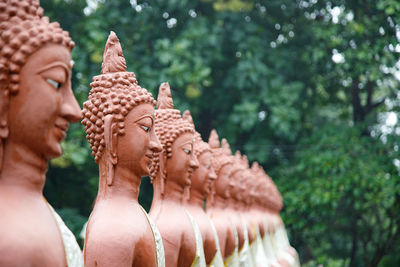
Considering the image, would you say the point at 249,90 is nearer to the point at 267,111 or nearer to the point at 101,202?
the point at 267,111

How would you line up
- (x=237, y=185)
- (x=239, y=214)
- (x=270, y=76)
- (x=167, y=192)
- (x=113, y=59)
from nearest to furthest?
1. (x=113, y=59)
2. (x=167, y=192)
3. (x=239, y=214)
4. (x=237, y=185)
5. (x=270, y=76)

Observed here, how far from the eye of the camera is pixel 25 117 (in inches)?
100

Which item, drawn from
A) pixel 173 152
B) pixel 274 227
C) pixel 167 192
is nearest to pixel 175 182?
pixel 167 192

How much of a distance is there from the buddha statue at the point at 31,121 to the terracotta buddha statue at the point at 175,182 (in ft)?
6.63

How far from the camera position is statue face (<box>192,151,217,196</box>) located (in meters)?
5.85

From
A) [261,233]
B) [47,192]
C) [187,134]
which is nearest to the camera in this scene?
[187,134]

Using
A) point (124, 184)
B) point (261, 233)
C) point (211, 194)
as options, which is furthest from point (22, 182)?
point (261, 233)

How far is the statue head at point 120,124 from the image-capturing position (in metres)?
3.66

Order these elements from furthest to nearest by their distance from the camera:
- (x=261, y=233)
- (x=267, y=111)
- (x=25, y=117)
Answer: (x=267, y=111) → (x=261, y=233) → (x=25, y=117)

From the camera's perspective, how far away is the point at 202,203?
5926 millimetres

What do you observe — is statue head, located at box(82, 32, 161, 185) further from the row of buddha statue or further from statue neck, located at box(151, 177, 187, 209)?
statue neck, located at box(151, 177, 187, 209)

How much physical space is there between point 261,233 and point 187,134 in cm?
563

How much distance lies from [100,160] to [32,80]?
1293 millimetres

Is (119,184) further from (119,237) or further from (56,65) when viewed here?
(56,65)
